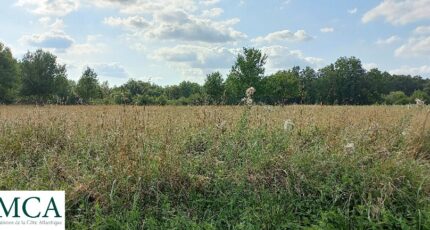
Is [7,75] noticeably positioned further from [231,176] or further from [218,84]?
[231,176]

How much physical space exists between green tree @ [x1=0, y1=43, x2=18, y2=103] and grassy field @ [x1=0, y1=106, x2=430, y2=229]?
Answer: 45.0m

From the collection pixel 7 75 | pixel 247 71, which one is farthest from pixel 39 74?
pixel 247 71

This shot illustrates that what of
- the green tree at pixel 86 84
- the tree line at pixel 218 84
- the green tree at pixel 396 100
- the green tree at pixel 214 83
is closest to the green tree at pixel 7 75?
the tree line at pixel 218 84

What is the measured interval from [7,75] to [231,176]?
159ft

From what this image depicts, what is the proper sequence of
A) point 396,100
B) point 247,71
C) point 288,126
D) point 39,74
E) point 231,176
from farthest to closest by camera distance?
point 39,74 → point 247,71 → point 396,100 → point 288,126 → point 231,176

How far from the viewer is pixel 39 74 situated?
168ft

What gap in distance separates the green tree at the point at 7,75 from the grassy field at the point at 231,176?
45.0 meters

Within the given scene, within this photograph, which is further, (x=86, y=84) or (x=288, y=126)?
(x=86, y=84)

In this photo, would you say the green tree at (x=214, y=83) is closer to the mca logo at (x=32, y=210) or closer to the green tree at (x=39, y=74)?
the green tree at (x=39, y=74)

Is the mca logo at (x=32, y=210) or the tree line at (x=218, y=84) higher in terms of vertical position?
the tree line at (x=218, y=84)

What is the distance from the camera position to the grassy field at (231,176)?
3.55 m

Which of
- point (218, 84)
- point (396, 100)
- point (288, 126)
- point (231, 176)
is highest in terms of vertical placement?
point (218, 84)

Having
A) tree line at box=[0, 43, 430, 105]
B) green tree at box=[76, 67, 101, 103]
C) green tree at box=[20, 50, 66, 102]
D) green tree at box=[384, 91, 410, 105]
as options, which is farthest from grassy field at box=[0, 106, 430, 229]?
green tree at box=[20, 50, 66, 102]

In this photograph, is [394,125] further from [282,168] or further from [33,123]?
[33,123]
